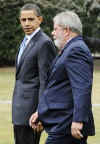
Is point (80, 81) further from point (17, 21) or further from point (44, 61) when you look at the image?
point (17, 21)

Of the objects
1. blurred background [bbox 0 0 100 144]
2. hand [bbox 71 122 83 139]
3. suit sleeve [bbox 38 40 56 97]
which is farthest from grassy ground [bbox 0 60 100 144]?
hand [bbox 71 122 83 139]

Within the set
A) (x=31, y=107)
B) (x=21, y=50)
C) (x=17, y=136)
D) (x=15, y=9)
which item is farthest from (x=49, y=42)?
(x=15, y=9)

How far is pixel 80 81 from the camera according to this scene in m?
3.61

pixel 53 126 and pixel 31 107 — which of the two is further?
pixel 31 107

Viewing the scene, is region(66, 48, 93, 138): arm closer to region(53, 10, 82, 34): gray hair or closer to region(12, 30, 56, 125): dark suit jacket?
region(53, 10, 82, 34): gray hair

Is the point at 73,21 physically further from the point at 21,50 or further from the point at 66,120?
the point at 21,50

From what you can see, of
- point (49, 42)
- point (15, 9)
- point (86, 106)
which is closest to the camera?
point (86, 106)

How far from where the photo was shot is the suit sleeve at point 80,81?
360 cm

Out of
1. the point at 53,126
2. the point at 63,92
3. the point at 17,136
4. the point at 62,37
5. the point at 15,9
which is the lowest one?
the point at 15,9

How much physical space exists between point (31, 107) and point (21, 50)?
54 centimetres

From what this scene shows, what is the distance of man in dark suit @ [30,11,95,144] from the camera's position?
3.61m

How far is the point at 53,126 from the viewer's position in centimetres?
381

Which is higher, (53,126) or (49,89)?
(49,89)

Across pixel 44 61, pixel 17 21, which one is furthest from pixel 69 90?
pixel 17 21
